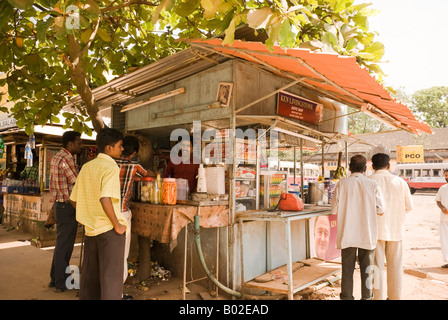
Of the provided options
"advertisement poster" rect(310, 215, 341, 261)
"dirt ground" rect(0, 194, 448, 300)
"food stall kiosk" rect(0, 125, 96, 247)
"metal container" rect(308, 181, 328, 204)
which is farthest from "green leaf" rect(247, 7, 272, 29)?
"food stall kiosk" rect(0, 125, 96, 247)

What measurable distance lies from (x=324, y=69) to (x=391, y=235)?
2.47m

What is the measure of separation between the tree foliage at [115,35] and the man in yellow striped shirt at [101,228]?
138 centimetres

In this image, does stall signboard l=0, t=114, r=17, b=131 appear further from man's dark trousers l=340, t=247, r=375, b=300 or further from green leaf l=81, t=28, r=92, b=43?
man's dark trousers l=340, t=247, r=375, b=300

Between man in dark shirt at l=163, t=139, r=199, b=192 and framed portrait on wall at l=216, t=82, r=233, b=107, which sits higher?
framed portrait on wall at l=216, t=82, r=233, b=107

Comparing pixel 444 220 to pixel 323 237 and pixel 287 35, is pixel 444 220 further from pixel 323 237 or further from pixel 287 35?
pixel 287 35

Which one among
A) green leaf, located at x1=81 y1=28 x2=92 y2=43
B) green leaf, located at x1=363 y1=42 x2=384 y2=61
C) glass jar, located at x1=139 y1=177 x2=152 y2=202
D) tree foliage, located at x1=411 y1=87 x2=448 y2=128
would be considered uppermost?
tree foliage, located at x1=411 y1=87 x2=448 y2=128

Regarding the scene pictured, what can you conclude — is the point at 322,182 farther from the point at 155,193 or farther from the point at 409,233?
the point at 409,233

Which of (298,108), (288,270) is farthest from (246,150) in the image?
(288,270)

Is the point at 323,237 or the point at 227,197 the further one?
the point at 323,237

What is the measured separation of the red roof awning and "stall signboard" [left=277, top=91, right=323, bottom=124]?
0.53m

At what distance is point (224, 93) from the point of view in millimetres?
4461

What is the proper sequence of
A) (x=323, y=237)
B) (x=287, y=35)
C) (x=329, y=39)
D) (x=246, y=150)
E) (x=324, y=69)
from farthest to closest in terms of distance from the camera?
(x=323, y=237) → (x=246, y=150) → (x=324, y=69) → (x=329, y=39) → (x=287, y=35)

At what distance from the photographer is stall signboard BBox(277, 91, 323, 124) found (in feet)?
17.2
